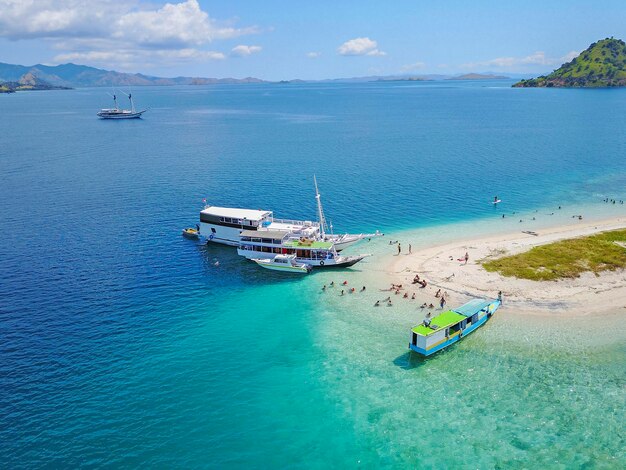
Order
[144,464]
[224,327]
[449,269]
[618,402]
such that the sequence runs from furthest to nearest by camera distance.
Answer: [449,269], [224,327], [618,402], [144,464]

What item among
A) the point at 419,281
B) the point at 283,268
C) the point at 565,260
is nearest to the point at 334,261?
the point at 283,268

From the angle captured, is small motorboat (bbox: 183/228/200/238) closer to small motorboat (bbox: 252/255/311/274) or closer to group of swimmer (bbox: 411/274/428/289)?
small motorboat (bbox: 252/255/311/274)

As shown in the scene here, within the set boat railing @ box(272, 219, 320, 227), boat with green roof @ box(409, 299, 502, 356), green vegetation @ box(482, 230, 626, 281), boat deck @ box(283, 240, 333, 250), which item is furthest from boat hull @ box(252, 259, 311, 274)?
green vegetation @ box(482, 230, 626, 281)

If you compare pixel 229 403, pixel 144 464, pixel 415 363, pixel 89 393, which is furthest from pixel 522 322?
pixel 89 393

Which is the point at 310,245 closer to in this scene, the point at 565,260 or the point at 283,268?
the point at 283,268

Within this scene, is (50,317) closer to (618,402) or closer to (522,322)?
(522,322)

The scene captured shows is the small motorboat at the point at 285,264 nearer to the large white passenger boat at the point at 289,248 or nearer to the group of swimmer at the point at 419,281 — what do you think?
the large white passenger boat at the point at 289,248
